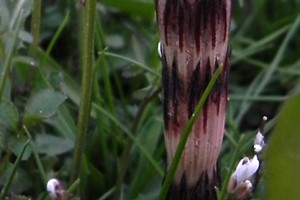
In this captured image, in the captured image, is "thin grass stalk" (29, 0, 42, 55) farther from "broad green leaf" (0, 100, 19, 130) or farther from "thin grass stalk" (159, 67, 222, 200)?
"thin grass stalk" (159, 67, 222, 200)

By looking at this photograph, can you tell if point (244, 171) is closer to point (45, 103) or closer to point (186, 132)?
point (186, 132)

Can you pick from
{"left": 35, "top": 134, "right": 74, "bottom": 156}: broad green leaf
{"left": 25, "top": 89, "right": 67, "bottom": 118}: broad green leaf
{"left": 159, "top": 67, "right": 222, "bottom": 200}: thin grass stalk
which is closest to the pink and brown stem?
{"left": 159, "top": 67, "right": 222, "bottom": 200}: thin grass stalk

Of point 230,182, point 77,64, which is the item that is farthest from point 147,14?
point 230,182

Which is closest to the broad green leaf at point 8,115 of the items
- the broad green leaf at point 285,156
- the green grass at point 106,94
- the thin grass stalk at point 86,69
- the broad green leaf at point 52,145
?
the green grass at point 106,94

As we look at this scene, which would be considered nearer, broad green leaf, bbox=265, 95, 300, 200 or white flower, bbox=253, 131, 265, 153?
broad green leaf, bbox=265, 95, 300, 200

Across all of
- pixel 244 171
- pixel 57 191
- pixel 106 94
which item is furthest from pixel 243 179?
pixel 106 94
